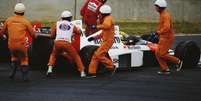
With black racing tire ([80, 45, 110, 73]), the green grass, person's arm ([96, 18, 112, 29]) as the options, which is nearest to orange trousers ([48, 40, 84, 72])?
black racing tire ([80, 45, 110, 73])

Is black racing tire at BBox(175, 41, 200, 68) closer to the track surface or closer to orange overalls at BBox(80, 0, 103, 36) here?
the track surface

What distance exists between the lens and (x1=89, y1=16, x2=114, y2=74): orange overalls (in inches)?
615

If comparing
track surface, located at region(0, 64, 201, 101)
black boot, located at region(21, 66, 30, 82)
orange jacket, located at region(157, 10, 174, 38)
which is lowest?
track surface, located at region(0, 64, 201, 101)

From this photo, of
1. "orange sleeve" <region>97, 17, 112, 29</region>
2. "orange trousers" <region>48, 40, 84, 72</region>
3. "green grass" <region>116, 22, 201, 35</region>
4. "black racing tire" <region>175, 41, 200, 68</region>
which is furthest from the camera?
"green grass" <region>116, 22, 201, 35</region>

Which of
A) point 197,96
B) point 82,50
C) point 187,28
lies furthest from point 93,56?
point 187,28

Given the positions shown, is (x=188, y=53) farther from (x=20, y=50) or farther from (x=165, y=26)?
(x=20, y=50)

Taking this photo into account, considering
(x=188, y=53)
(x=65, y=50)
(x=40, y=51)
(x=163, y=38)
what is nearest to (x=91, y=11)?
(x=40, y=51)

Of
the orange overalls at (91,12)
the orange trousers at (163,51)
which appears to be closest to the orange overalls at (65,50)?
the orange trousers at (163,51)

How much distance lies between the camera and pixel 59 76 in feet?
52.1

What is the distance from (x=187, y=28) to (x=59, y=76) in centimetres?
2019

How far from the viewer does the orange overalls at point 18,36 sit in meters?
15.0

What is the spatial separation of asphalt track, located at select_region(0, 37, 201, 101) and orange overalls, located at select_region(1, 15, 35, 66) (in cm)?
53

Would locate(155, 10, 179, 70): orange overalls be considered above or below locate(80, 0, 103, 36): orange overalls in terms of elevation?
below

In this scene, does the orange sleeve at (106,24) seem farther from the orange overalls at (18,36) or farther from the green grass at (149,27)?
the green grass at (149,27)
